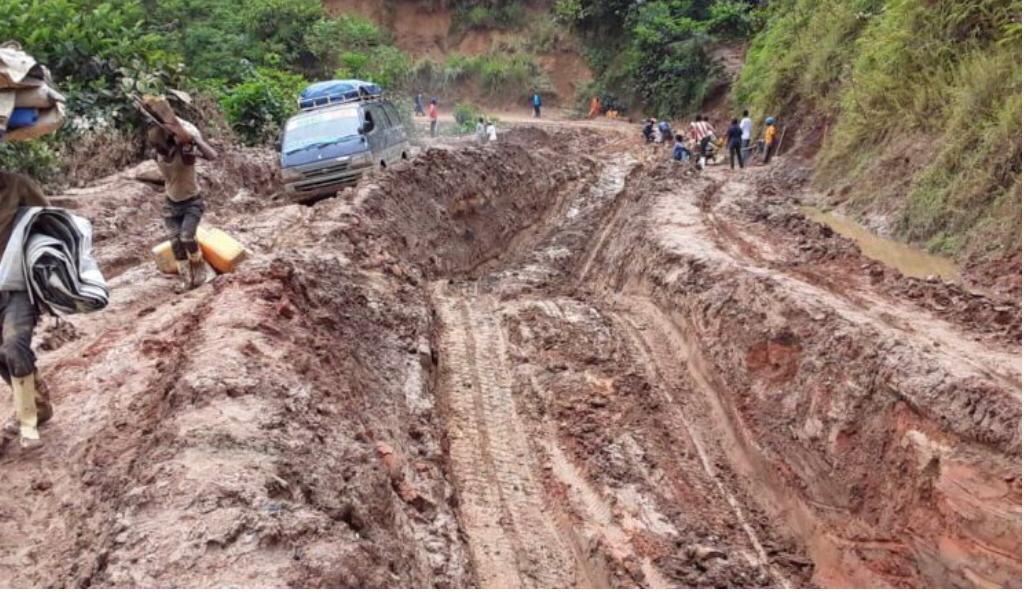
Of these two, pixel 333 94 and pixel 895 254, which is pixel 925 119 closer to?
pixel 895 254

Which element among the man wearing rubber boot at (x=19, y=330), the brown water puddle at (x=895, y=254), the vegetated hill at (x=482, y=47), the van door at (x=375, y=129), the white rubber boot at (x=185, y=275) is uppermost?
the man wearing rubber boot at (x=19, y=330)

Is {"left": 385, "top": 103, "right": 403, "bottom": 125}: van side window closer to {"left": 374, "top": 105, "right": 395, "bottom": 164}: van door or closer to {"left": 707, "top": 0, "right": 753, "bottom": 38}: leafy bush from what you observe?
{"left": 374, "top": 105, "right": 395, "bottom": 164}: van door

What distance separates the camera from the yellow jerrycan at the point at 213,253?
8.57 metres

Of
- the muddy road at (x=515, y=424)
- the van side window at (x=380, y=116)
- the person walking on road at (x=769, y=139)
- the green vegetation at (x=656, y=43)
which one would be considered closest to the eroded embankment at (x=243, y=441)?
the muddy road at (x=515, y=424)

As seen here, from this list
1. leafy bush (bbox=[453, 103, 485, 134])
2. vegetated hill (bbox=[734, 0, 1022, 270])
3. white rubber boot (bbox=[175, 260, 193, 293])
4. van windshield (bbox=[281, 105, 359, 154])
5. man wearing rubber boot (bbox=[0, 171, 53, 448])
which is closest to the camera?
man wearing rubber boot (bbox=[0, 171, 53, 448])

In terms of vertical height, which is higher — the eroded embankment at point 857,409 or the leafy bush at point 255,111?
the eroded embankment at point 857,409

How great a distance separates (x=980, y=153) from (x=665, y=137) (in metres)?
16.7

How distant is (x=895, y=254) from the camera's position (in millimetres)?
11625

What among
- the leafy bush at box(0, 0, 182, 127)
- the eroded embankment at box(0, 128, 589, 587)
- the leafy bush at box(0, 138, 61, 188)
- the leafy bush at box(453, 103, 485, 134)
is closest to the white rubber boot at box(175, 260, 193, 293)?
the eroded embankment at box(0, 128, 589, 587)

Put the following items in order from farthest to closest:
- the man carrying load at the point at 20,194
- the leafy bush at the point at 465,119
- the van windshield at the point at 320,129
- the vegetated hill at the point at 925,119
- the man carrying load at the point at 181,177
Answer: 1. the leafy bush at the point at 465,119
2. the van windshield at the point at 320,129
3. the vegetated hill at the point at 925,119
4. the man carrying load at the point at 181,177
5. the man carrying load at the point at 20,194

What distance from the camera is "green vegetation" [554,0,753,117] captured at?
1272 inches

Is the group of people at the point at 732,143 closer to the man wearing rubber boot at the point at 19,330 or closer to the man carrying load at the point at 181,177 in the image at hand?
the man carrying load at the point at 181,177

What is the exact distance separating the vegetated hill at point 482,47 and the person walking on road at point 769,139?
772 inches

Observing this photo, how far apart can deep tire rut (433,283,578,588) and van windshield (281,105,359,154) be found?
20.0ft
